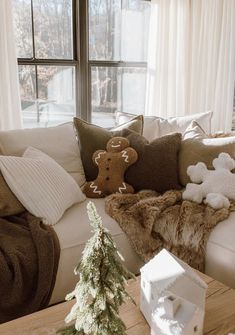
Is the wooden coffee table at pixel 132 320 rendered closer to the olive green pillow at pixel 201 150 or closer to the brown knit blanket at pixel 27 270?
the brown knit blanket at pixel 27 270

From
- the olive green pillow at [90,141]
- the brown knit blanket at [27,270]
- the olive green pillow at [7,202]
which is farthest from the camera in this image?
the olive green pillow at [90,141]

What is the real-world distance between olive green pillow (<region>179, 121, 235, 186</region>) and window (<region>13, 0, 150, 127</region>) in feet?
4.85

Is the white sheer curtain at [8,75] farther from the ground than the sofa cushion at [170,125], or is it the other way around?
the white sheer curtain at [8,75]

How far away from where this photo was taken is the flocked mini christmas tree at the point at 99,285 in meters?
0.84

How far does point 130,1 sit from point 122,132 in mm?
1757

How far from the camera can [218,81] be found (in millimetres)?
3516

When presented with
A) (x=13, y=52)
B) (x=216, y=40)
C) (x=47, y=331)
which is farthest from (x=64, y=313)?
(x=216, y=40)

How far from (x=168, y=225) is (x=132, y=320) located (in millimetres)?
687

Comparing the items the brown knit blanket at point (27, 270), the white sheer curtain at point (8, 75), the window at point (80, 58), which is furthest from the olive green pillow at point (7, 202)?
the window at point (80, 58)

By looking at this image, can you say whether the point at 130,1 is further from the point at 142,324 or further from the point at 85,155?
the point at 142,324

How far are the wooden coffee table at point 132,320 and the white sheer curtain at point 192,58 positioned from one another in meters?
2.56

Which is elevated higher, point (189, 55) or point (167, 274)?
point (189, 55)

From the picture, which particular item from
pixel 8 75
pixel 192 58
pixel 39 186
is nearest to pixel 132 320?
pixel 39 186

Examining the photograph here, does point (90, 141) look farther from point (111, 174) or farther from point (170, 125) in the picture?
point (170, 125)
